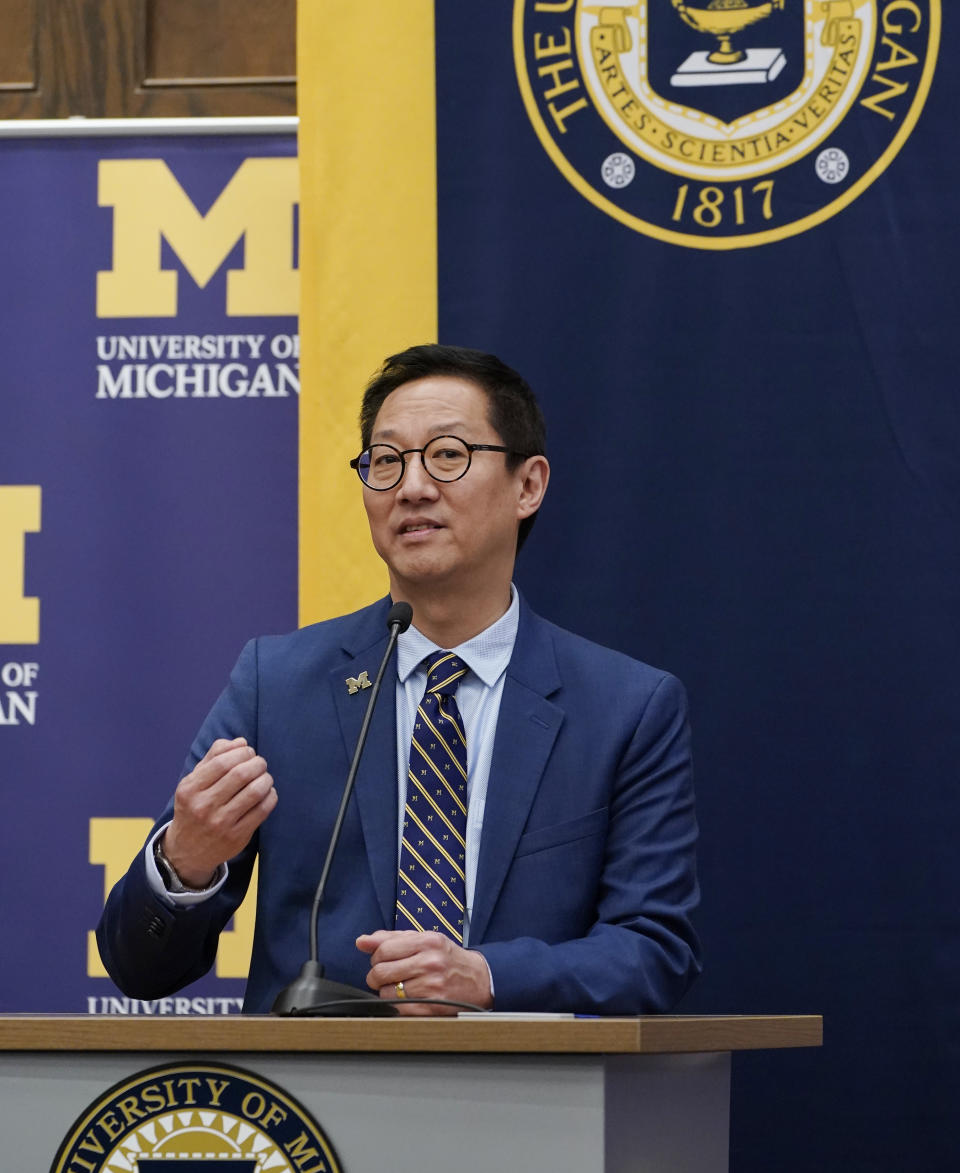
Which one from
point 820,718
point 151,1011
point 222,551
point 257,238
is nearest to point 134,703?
point 222,551

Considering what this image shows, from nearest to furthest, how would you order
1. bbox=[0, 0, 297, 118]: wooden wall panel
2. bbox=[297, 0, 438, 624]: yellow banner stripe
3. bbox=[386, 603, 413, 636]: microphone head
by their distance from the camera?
bbox=[386, 603, 413, 636]: microphone head
bbox=[297, 0, 438, 624]: yellow banner stripe
bbox=[0, 0, 297, 118]: wooden wall panel

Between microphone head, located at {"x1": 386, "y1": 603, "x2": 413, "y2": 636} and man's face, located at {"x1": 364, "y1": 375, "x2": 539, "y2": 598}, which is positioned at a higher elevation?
man's face, located at {"x1": 364, "y1": 375, "x2": 539, "y2": 598}

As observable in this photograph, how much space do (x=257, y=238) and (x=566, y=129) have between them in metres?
0.65

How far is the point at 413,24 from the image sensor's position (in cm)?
254

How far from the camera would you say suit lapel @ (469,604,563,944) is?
1926mm

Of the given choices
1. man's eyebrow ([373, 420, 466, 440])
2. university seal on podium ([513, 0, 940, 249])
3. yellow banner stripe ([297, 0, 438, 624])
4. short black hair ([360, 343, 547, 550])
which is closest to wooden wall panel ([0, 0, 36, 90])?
yellow banner stripe ([297, 0, 438, 624])

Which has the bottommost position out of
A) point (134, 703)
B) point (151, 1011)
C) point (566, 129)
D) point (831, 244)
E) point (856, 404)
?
point (151, 1011)

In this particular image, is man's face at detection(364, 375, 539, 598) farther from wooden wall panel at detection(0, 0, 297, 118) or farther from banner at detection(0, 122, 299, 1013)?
wooden wall panel at detection(0, 0, 297, 118)

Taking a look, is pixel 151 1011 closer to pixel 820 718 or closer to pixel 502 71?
pixel 820 718

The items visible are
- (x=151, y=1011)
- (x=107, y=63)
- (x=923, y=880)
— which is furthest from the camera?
(x=107, y=63)

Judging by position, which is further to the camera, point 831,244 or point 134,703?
point 134,703

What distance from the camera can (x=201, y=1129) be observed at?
1.27 meters

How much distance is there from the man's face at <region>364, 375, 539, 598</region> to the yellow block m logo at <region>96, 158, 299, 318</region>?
80cm

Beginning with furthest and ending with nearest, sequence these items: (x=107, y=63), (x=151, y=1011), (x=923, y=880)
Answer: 1. (x=107, y=63)
2. (x=151, y=1011)
3. (x=923, y=880)
